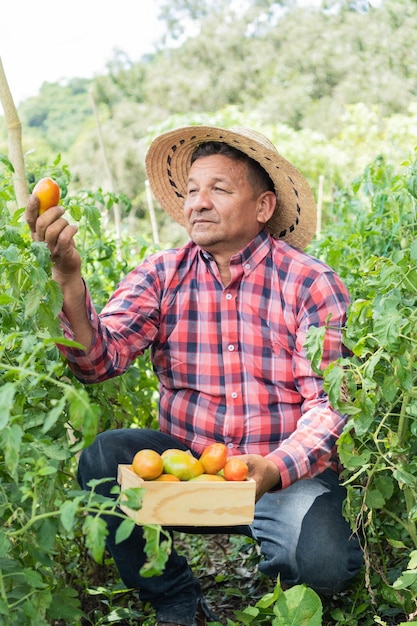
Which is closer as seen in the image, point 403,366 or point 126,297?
point 403,366

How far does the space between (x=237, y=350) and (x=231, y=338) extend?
0.04 m

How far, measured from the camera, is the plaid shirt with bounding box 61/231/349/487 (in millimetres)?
2158

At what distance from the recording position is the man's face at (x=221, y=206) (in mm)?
2248

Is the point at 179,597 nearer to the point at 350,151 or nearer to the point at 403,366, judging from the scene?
the point at 403,366

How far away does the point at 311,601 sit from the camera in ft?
5.98

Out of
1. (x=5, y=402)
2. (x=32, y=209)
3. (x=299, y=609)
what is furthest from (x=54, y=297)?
(x=299, y=609)

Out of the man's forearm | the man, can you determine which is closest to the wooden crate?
the man

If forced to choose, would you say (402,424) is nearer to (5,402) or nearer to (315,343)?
(315,343)

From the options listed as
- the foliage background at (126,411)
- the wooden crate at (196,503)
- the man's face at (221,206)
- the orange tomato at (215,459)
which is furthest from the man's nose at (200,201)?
the wooden crate at (196,503)

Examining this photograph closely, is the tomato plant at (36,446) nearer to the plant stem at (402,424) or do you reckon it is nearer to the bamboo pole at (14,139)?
the bamboo pole at (14,139)

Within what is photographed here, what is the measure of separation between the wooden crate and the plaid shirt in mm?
443

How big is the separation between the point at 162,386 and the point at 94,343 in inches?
17.1

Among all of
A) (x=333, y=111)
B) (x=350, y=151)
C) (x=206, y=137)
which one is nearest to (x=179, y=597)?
(x=206, y=137)

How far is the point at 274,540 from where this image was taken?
6.53ft
